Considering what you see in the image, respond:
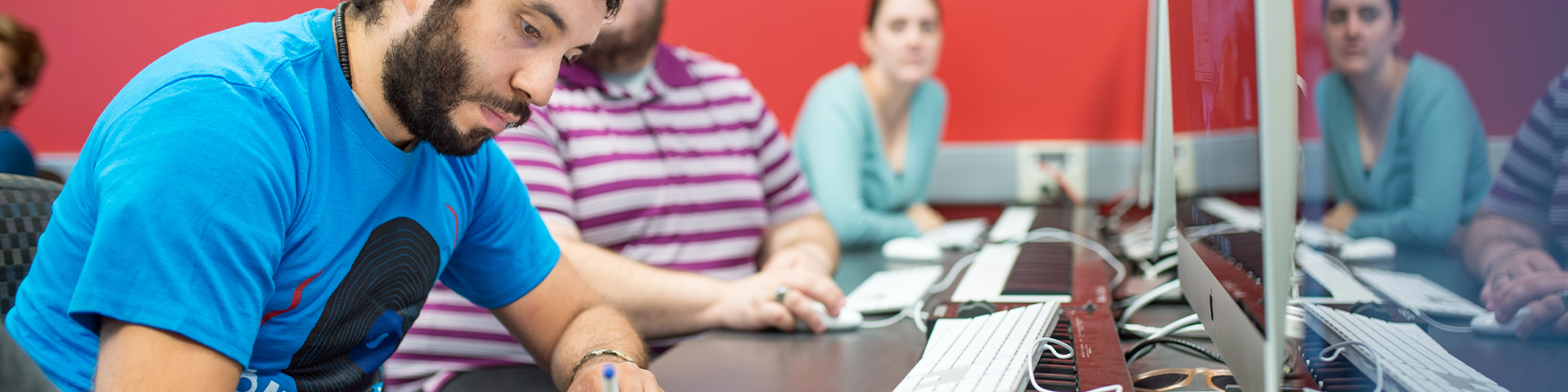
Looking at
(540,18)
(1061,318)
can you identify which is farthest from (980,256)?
(540,18)

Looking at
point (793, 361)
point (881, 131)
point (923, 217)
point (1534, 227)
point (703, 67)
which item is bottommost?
point (923, 217)

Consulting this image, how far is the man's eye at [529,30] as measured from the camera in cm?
72

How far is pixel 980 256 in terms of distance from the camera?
1.46m

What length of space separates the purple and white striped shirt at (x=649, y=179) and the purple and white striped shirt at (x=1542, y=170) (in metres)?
0.96

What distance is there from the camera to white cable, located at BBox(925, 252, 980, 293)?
1.25 metres

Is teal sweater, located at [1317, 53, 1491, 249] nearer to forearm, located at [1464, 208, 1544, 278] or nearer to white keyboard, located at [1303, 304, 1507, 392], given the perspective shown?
forearm, located at [1464, 208, 1544, 278]

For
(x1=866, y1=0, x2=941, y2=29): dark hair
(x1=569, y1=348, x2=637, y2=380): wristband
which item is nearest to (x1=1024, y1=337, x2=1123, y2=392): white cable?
(x1=569, y1=348, x2=637, y2=380): wristband

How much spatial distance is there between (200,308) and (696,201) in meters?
0.90

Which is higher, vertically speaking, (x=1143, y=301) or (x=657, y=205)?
(x=657, y=205)

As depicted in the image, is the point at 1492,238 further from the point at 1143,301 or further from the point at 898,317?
the point at 898,317

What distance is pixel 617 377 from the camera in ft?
2.67

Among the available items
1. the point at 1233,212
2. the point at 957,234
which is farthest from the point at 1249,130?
the point at 957,234

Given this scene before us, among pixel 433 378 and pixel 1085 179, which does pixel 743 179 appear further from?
pixel 1085 179

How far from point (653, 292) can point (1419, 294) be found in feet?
2.71
